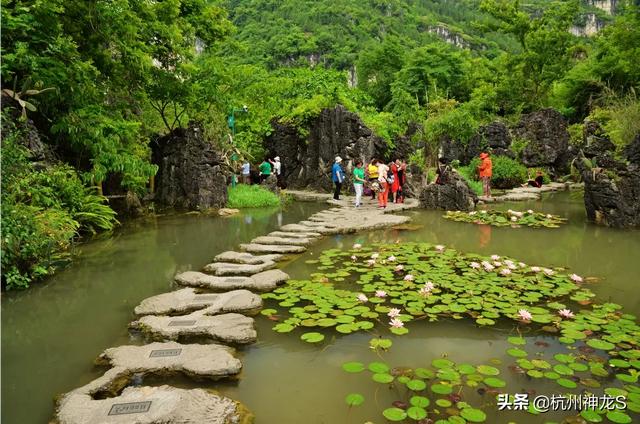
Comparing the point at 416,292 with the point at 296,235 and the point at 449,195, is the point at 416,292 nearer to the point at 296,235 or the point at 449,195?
the point at 296,235

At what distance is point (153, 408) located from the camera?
2.86 metres

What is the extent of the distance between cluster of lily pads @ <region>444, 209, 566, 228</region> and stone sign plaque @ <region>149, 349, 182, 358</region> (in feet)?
26.0

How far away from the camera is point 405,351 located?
381cm

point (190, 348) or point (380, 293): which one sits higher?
point (380, 293)

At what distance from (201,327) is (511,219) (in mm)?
8201

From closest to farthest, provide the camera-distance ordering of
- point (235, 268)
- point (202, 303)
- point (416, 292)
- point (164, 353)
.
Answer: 1. point (164, 353)
2. point (202, 303)
3. point (416, 292)
4. point (235, 268)

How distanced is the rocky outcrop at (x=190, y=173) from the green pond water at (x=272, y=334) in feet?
13.4

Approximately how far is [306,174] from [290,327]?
573 inches

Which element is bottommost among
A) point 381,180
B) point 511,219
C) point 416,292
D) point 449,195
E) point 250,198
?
point 416,292

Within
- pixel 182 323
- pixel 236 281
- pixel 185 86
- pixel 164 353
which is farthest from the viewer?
pixel 185 86

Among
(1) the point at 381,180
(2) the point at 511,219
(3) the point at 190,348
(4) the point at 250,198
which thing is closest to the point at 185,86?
(4) the point at 250,198

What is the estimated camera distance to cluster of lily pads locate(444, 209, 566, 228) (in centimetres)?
970

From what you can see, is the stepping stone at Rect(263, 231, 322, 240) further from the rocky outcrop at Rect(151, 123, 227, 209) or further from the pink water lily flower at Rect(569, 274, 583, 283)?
the rocky outcrop at Rect(151, 123, 227, 209)

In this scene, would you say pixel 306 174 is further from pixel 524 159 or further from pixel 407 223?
pixel 524 159
